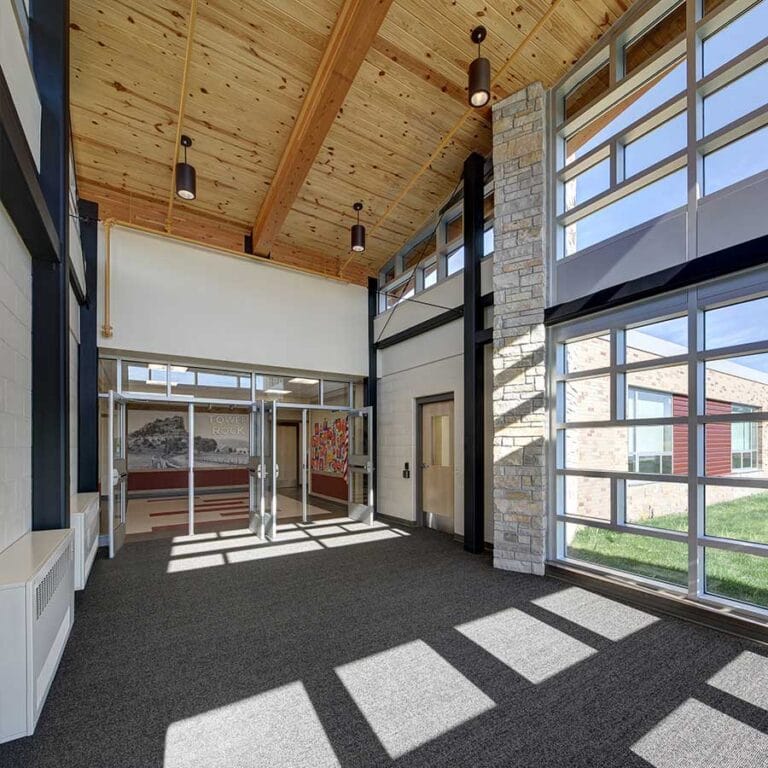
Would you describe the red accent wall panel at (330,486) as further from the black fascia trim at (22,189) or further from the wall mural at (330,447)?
the black fascia trim at (22,189)

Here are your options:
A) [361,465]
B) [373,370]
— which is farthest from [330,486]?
[373,370]

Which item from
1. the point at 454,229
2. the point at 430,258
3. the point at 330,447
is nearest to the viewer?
the point at 454,229

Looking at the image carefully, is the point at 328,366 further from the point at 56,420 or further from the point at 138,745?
the point at 138,745

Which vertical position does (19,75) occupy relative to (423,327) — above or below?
above

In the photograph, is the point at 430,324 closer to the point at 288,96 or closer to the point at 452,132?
the point at 452,132

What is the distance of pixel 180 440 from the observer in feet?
35.9

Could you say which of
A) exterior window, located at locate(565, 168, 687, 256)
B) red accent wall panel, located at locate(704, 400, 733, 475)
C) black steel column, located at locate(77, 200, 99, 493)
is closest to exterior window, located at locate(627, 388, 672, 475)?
red accent wall panel, located at locate(704, 400, 733, 475)

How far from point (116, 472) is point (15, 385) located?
3.23 metres

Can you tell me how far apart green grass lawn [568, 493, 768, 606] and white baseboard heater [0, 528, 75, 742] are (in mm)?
4509

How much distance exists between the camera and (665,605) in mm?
3596

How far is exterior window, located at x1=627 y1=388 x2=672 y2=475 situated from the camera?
3893mm

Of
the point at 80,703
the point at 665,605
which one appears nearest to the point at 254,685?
the point at 80,703

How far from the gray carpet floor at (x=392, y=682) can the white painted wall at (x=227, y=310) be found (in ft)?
11.7

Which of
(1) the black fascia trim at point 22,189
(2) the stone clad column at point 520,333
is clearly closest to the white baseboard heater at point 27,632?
(1) the black fascia trim at point 22,189
